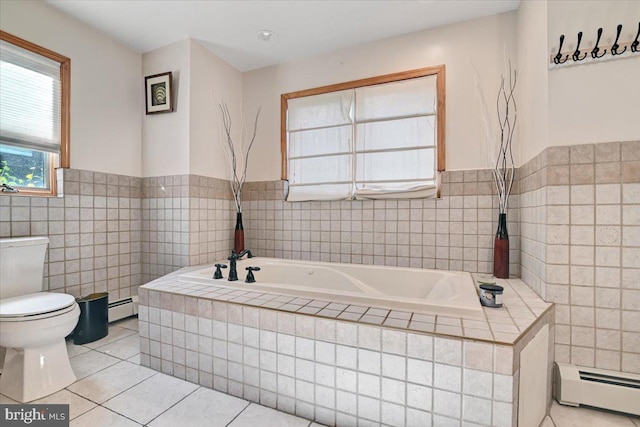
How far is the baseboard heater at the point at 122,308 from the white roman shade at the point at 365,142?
1.67m

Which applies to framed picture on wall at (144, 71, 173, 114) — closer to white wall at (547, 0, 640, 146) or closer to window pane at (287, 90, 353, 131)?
window pane at (287, 90, 353, 131)

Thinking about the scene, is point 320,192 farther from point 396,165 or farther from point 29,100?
point 29,100

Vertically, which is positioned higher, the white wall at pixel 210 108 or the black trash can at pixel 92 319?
the white wall at pixel 210 108

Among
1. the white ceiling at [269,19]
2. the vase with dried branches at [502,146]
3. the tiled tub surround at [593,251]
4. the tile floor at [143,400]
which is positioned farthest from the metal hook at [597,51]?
the tile floor at [143,400]

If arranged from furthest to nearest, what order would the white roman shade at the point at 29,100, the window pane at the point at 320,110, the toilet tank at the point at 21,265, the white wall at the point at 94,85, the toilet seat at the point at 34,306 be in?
1. the window pane at the point at 320,110
2. the white wall at the point at 94,85
3. the white roman shade at the point at 29,100
4. the toilet tank at the point at 21,265
5. the toilet seat at the point at 34,306

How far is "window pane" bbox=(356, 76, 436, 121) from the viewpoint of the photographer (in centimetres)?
226

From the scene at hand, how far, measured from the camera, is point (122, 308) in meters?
2.47

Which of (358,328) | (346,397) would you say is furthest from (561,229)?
(346,397)

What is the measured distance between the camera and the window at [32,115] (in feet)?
6.10

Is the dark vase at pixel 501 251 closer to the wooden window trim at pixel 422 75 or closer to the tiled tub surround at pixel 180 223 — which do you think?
the wooden window trim at pixel 422 75

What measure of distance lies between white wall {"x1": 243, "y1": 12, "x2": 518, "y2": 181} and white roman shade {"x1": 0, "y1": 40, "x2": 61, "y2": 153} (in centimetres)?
181

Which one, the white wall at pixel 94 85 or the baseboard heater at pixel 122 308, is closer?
the white wall at pixel 94 85

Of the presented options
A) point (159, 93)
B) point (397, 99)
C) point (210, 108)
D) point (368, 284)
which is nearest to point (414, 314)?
point (368, 284)

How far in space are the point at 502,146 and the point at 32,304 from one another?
3113 mm
